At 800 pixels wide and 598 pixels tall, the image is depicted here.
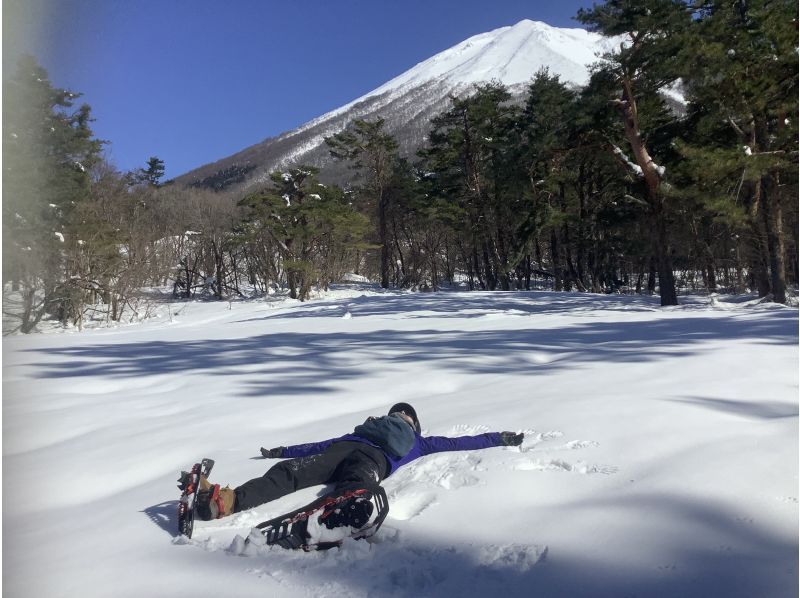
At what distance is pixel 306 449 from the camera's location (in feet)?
9.40

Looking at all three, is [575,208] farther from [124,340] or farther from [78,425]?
[78,425]

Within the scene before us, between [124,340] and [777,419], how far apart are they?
9.36m

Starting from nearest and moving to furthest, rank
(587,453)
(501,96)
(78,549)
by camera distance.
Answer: (78,549), (587,453), (501,96)

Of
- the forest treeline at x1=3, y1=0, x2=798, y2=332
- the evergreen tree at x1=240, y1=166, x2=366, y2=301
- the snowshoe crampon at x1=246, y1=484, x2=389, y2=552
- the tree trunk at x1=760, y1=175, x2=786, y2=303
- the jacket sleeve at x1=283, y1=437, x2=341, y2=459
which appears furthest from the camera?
the evergreen tree at x1=240, y1=166, x2=366, y2=301

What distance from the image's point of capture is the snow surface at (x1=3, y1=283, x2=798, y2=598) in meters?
1.62

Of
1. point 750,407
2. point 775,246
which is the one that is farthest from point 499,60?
point 750,407

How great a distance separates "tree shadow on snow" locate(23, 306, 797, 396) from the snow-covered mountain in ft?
127

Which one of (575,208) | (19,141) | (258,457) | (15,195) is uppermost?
(575,208)

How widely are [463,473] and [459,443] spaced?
37 cm

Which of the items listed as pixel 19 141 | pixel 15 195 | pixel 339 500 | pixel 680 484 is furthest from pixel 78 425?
pixel 680 484

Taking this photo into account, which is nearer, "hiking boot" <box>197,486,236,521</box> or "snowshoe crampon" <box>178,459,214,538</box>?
"snowshoe crampon" <box>178,459,214,538</box>

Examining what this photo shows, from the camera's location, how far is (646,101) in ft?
39.1

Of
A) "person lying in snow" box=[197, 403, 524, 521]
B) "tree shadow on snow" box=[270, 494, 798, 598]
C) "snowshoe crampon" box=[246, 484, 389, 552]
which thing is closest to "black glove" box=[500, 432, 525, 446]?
"person lying in snow" box=[197, 403, 524, 521]

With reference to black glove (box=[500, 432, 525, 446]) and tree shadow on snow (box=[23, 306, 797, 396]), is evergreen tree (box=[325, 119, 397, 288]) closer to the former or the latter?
tree shadow on snow (box=[23, 306, 797, 396])
